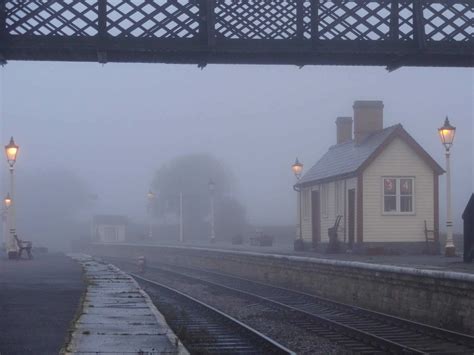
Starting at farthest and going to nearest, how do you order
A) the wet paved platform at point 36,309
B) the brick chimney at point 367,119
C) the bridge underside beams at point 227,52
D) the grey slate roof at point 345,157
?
the brick chimney at point 367,119 → the grey slate roof at point 345,157 → the bridge underside beams at point 227,52 → the wet paved platform at point 36,309

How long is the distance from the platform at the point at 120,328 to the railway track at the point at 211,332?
56 centimetres

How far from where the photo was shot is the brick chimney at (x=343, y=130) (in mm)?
41188

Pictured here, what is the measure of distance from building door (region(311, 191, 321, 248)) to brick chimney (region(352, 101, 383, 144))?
132 inches

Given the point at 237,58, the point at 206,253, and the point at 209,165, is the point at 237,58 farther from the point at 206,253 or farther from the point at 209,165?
the point at 209,165

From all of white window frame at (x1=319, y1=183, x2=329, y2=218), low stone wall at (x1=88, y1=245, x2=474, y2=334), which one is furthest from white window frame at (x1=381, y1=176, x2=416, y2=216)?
low stone wall at (x1=88, y1=245, x2=474, y2=334)

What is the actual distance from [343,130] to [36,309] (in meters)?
27.4

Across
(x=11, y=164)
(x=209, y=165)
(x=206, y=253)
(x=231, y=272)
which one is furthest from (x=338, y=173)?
(x=209, y=165)

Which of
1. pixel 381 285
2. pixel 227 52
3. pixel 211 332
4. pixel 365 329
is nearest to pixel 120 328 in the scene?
Answer: pixel 211 332

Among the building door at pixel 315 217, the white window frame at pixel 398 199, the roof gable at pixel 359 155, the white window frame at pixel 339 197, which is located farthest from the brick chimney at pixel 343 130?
the white window frame at pixel 398 199

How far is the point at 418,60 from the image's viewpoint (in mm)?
14984

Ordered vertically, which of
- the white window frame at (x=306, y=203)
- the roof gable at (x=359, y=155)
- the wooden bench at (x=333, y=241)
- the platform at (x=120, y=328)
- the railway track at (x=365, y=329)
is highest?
the roof gable at (x=359, y=155)

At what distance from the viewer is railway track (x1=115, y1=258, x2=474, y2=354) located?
13.5m

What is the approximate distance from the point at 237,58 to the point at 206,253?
26.4m

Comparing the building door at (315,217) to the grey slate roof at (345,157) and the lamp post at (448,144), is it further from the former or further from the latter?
the lamp post at (448,144)
